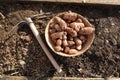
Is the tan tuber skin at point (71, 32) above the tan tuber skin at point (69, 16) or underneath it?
underneath

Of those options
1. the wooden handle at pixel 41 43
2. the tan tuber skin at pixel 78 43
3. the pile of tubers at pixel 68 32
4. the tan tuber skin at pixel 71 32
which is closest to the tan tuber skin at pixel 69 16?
the pile of tubers at pixel 68 32

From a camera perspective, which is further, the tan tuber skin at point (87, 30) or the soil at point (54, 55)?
the soil at point (54, 55)

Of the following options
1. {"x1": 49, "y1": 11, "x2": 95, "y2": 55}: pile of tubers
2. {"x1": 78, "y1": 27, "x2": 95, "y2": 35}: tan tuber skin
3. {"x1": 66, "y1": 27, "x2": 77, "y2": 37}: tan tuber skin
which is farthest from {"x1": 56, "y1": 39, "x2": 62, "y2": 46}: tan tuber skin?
{"x1": 78, "y1": 27, "x2": 95, "y2": 35}: tan tuber skin

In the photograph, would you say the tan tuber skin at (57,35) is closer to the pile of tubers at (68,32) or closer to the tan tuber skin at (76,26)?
the pile of tubers at (68,32)

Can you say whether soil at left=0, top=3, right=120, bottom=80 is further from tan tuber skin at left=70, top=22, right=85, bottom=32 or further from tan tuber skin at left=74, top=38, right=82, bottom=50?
tan tuber skin at left=70, top=22, right=85, bottom=32

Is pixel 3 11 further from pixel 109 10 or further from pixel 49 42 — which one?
pixel 109 10

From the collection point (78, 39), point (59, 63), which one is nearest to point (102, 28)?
point (78, 39)
